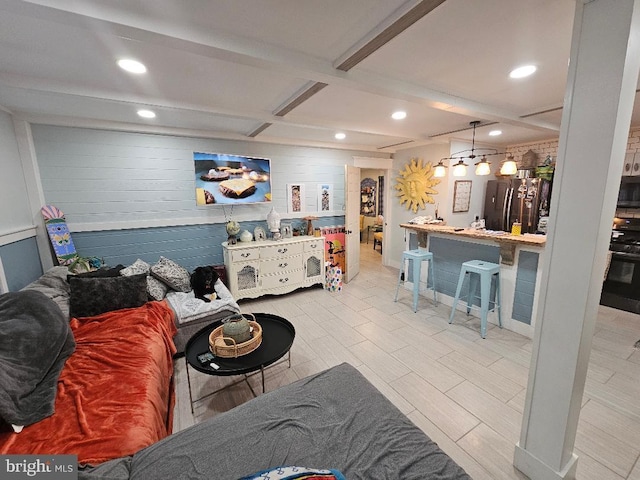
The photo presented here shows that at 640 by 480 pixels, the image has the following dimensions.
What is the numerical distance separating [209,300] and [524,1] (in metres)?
3.32

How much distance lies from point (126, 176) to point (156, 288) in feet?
5.24

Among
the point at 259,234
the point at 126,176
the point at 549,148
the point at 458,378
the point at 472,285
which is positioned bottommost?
the point at 458,378

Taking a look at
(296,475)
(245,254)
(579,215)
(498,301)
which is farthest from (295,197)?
(296,475)

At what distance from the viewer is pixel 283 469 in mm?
914

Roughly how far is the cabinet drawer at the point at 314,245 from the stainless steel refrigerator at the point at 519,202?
3325 mm

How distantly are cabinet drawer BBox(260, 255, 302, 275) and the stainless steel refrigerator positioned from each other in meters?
3.76

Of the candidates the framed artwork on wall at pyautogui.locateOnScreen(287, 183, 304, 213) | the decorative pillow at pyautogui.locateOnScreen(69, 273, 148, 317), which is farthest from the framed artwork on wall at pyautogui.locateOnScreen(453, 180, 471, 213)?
the decorative pillow at pyautogui.locateOnScreen(69, 273, 148, 317)

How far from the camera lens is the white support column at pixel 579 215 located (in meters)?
1.09

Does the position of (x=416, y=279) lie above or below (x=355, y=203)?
below

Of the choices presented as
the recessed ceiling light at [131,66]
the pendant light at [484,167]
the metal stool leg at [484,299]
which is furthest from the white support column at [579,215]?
the recessed ceiling light at [131,66]

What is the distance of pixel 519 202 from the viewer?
466 centimetres

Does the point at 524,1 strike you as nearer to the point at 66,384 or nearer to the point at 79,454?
the point at 79,454

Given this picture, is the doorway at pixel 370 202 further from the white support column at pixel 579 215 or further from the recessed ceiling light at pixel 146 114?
A: the white support column at pixel 579 215

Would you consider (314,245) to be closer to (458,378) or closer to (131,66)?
(458,378)
